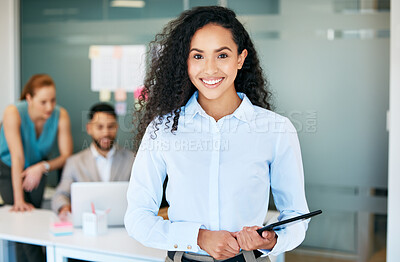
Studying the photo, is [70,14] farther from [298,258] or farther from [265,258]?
[265,258]

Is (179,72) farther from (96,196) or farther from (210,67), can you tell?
(96,196)

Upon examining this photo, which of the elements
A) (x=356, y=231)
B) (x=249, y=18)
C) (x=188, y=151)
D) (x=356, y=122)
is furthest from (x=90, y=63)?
(x=188, y=151)

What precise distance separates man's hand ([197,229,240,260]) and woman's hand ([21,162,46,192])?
2.40 m

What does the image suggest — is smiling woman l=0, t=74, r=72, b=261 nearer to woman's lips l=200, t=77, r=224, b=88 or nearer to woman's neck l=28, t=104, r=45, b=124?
woman's neck l=28, t=104, r=45, b=124

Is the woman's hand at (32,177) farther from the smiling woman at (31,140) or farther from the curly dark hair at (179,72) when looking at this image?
the curly dark hair at (179,72)

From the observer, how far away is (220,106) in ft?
5.07

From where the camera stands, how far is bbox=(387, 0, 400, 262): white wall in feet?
9.50

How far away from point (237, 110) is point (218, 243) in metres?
0.43

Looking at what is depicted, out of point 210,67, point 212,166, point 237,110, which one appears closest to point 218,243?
point 212,166

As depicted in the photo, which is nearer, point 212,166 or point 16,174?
point 212,166

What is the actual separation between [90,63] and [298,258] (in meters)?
2.50

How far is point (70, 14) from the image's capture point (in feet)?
14.1

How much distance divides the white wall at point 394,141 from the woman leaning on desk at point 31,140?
2520mm

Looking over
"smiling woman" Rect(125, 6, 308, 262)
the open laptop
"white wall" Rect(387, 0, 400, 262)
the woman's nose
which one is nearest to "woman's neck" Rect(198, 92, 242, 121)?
"smiling woman" Rect(125, 6, 308, 262)
